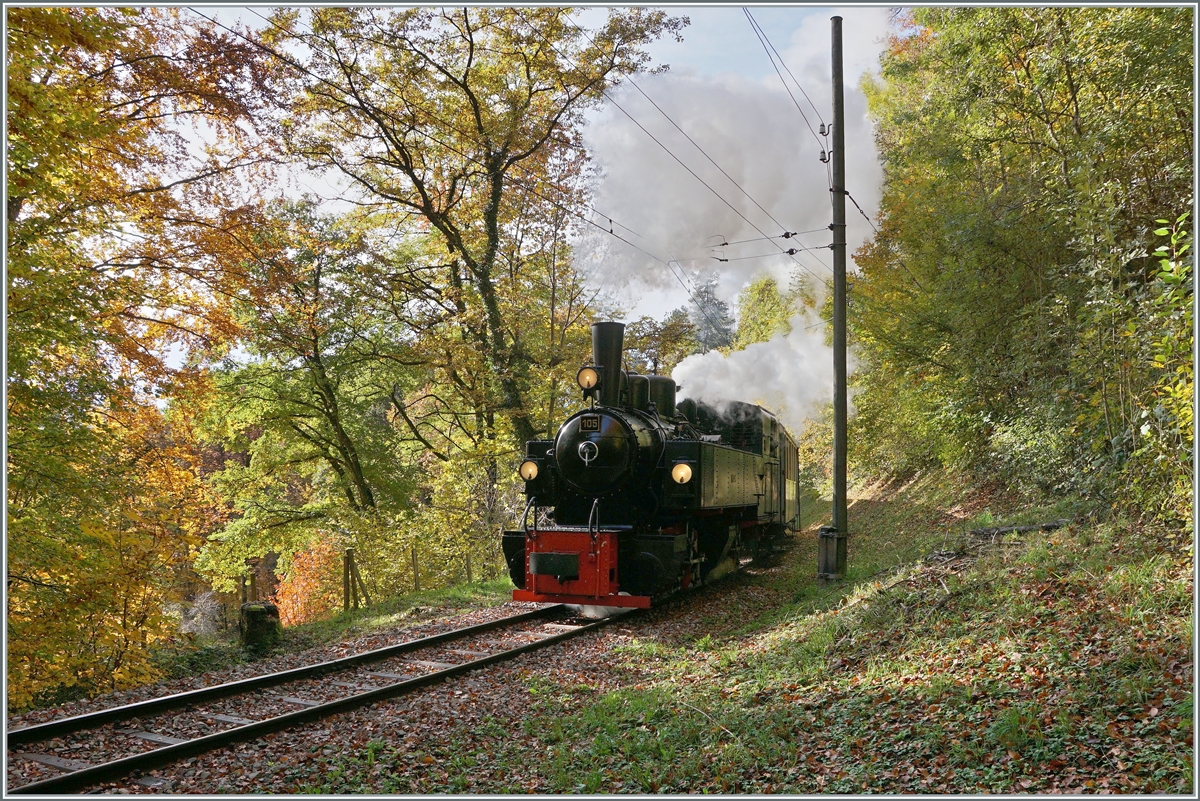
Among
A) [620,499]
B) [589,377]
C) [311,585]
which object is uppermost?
[589,377]

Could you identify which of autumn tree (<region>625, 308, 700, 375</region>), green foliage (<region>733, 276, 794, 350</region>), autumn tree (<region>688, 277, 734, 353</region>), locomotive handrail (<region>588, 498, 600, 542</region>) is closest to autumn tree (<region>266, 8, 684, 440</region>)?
autumn tree (<region>625, 308, 700, 375</region>)

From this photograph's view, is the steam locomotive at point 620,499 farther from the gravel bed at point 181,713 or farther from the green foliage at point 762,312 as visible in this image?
the green foliage at point 762,312

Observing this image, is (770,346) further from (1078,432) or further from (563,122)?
(563,122)

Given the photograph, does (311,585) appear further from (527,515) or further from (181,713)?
(181,713)

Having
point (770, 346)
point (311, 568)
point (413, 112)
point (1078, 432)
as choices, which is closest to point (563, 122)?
point (413, 112)

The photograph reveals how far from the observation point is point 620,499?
997 cm

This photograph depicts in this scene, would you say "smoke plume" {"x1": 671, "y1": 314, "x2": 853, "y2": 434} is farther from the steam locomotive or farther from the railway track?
the railway track

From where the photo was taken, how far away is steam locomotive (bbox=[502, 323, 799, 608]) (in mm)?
9102

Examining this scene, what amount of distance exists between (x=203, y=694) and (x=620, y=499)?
5316mm

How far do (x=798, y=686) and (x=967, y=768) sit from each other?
1944 millimetres

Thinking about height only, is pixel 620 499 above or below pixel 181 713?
above

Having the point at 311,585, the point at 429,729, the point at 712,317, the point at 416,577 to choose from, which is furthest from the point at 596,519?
Result: the point at 712,317

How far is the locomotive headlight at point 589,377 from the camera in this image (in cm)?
988

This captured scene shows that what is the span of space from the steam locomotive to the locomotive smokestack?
1cm
